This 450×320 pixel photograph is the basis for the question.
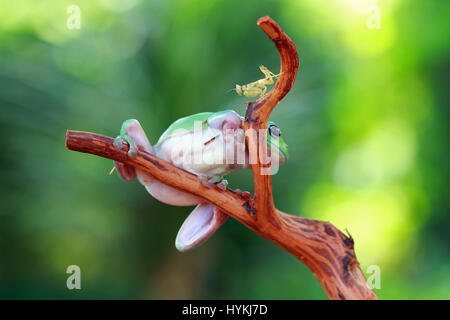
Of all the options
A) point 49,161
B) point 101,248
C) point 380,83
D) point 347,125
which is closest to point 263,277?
point 101,248

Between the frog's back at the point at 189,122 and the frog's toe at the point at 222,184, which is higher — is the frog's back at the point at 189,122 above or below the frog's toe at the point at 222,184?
above

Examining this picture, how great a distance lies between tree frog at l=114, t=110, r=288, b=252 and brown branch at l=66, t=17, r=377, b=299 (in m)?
0.02

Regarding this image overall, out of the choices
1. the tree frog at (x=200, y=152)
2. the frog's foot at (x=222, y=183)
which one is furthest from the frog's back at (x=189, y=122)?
the frog's foot at (x=222, y=183)

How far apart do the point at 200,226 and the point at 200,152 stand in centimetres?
15

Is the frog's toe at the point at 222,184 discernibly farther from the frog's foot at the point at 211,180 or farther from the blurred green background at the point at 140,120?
the blurred green background at the point at 140,120

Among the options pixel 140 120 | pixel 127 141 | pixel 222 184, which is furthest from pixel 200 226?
pixel 140 120

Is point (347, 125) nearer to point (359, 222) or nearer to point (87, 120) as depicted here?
point (359, 222)

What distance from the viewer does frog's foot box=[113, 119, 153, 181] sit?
77 cm

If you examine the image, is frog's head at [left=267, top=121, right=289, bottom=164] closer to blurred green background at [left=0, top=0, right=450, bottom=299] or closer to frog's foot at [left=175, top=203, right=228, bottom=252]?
frog's foot at [left=175, top=203, right=228, bottom=252]

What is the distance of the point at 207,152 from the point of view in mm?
773

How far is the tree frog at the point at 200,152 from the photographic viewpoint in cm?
76

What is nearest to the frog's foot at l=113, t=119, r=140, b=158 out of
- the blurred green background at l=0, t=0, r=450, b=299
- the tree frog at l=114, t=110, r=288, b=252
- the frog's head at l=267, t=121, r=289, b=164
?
the tree frog at l=114, t=110, r=288, b=252

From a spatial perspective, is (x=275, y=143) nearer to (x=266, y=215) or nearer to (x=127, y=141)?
(x=266, y=215)

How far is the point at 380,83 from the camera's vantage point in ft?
7.70
